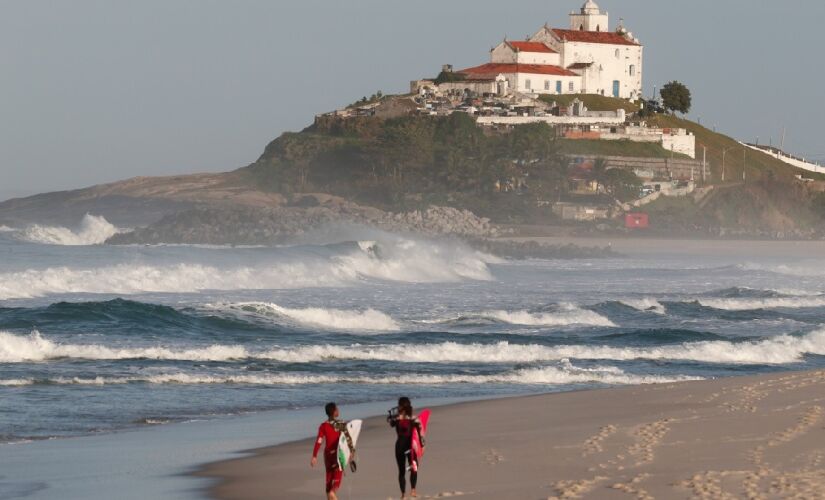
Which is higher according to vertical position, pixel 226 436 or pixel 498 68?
pixel 498 68

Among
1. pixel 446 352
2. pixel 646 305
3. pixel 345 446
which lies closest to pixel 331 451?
A: pixel 345 446

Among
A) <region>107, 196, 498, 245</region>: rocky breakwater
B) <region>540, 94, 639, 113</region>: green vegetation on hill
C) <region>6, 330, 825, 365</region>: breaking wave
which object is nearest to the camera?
<region>6, 330, 825, 365</region>: breaking wave

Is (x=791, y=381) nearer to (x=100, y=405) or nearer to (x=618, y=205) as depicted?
(x=100, y=405)

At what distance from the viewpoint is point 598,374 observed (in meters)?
26.8

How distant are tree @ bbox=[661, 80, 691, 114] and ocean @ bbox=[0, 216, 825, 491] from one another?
58283mm

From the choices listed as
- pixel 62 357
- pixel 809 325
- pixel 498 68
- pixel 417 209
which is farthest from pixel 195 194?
pixel 62 357

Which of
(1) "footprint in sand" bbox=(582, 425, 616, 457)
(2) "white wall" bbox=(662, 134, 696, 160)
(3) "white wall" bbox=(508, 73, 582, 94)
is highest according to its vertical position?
(3) "white wall" bbox=(508, 73, 582, 94)

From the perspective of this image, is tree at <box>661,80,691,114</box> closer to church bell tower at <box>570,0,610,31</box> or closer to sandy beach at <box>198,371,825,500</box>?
church bell tower at <box>570,0,610,31</box>

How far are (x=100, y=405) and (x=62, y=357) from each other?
5.87 meters

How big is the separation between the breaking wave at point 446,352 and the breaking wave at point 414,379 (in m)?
2.22

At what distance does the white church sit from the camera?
114 meters

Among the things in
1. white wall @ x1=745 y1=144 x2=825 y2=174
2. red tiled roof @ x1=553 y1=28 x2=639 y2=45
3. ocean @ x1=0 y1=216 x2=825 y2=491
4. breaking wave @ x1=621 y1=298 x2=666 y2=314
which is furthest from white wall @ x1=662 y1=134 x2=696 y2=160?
breaking wave @ x1=621 y1=298 x2=666 y2=314

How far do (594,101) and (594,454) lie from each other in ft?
332

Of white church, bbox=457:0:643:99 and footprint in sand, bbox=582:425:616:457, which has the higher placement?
white church, bbox=457:0:643:99
